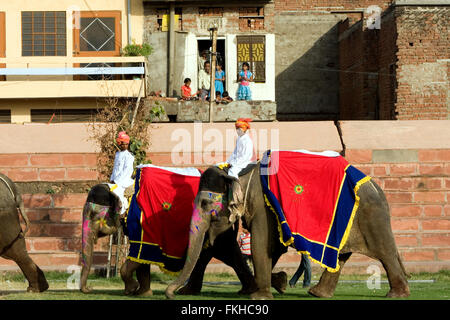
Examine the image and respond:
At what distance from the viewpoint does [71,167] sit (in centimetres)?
1631

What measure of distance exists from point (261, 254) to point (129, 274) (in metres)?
1.87

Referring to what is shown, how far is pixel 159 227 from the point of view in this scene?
420 inches

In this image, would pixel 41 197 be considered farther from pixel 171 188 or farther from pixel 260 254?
A: pixel 260 254

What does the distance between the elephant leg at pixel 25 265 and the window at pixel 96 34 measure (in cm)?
1427

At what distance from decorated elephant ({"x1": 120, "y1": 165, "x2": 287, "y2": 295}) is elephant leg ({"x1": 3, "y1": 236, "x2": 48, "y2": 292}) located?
1.26 m

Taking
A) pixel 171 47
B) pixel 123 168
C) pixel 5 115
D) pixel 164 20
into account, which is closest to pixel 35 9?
pixel 5 115

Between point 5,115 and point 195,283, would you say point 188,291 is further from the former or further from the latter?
point 5,115

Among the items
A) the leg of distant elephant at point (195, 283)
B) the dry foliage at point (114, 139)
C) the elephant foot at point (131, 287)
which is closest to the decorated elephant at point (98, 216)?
the elephant foot at point (131, 287)

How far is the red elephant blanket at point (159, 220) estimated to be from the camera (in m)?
10.6


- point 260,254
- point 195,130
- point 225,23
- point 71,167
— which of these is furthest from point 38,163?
point 225,23

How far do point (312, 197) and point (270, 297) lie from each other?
4.64 feet

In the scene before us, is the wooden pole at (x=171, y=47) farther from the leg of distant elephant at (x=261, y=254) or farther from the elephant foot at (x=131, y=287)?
the leg of distant elephant at (x=261, y=254)

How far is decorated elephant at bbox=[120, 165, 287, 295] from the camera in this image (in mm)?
10594

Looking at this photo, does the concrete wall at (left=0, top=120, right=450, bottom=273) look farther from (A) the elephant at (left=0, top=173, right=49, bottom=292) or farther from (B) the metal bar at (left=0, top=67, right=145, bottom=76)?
(B) the metal bar at (left=0, top=67, right=145, bottom=76)
